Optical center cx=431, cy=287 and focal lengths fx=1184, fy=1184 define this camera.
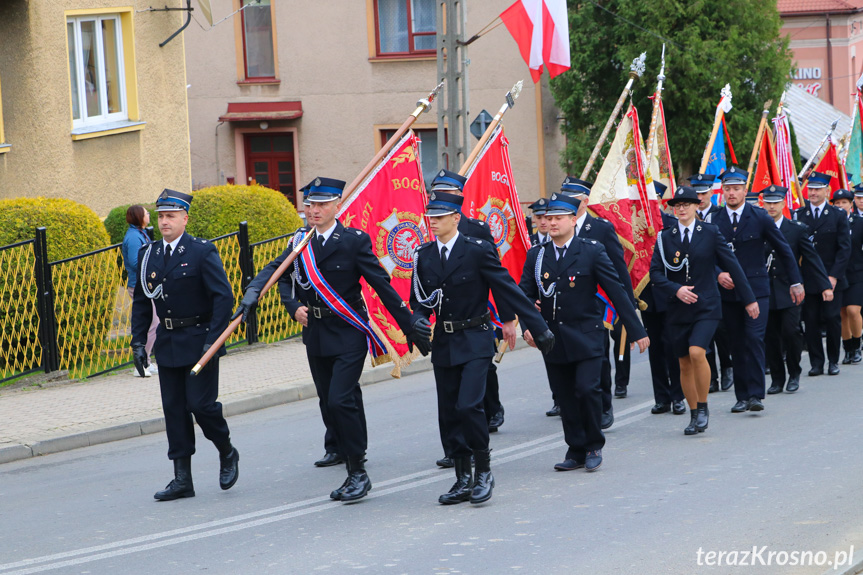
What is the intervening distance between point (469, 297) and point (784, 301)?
16.7 ft

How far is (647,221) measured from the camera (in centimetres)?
1163

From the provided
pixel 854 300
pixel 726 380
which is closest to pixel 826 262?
pixel 854 300

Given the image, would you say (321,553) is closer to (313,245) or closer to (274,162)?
(313,245)

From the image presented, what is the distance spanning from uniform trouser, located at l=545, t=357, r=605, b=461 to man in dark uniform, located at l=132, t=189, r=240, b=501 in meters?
2.33

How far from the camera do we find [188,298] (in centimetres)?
795

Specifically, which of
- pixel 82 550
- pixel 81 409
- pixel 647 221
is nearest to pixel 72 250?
pixel 81 409

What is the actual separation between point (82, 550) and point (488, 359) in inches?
106

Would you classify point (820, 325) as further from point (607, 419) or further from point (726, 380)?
point (607, 419)

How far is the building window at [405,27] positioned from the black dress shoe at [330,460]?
19.0m

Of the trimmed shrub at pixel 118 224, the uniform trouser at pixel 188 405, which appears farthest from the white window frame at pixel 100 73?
the uniform trouser at pixel 188 405

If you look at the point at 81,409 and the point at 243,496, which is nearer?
the point at 243,496

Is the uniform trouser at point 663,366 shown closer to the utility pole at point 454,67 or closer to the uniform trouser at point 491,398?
the uniform trouser at point 491,398

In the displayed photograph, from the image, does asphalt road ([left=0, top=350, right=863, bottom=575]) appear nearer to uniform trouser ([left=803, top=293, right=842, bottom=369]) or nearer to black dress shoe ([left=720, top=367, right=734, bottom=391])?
black dress shoe ([left=720, top=367, right=734, bottom=391])

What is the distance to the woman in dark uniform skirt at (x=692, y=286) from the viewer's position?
9.33 metres
